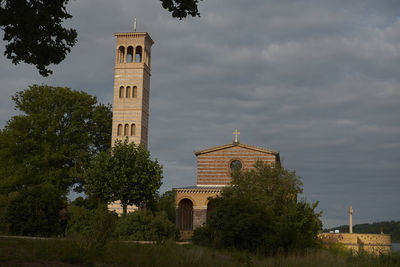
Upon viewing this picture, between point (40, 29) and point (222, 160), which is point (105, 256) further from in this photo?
point (222, 160)

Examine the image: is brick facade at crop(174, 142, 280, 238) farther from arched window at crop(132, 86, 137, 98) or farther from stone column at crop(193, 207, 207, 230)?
arched window at crop(132, 86, 137, 98)

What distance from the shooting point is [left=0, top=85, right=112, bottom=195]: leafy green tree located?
4547cm

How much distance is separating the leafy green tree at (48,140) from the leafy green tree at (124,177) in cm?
766

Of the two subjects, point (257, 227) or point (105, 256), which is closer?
point (105, 256)

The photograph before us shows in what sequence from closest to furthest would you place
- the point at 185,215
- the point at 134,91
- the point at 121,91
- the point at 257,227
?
the point at 257,227 < the point at 185,215 < the point at 134,91 < the point at 121,91

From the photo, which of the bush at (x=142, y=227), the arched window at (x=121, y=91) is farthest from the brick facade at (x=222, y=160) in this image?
the bush at (x=142, y=227)

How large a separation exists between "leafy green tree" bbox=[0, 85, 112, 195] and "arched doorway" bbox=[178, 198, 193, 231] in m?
11.2

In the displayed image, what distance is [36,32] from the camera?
14211 millimetres

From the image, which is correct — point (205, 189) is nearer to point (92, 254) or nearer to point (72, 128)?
point (72, 128)

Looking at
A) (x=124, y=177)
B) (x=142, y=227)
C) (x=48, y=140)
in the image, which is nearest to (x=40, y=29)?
(x=142, y=227)

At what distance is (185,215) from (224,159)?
296 inches

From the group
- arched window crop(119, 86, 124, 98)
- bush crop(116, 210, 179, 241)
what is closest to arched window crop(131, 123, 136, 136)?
arched window crop(119, 86, 124, 98)

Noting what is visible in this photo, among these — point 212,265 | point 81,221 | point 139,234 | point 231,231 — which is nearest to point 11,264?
point 212,265

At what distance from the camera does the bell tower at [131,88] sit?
5053cm
